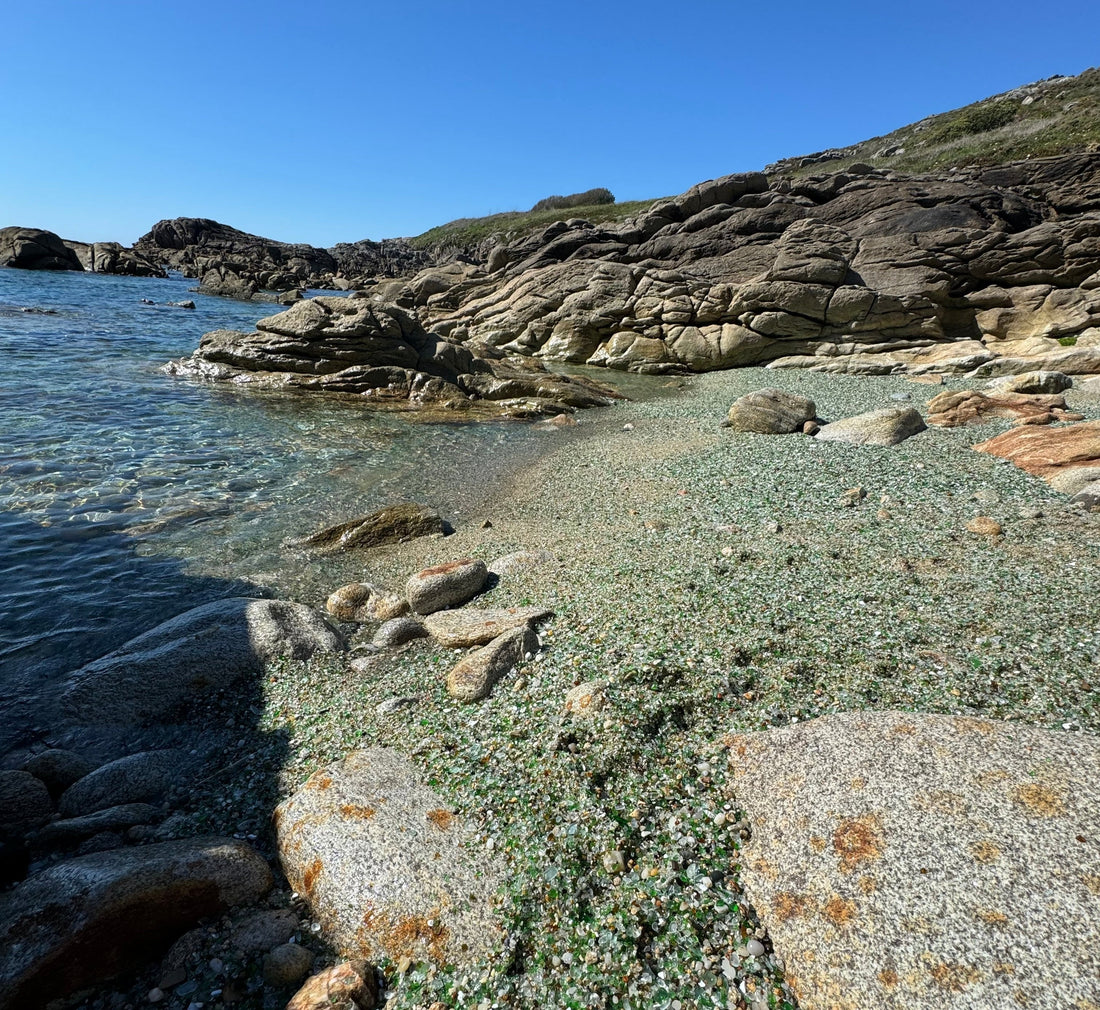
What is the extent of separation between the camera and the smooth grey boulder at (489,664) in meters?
6.43

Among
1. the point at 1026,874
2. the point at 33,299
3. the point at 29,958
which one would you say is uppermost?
the point at 33,299

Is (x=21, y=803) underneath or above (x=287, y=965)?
underneath

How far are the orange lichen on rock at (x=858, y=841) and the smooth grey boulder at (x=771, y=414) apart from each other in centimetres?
1458

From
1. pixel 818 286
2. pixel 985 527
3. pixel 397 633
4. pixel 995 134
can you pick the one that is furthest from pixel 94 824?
pixel 995 134

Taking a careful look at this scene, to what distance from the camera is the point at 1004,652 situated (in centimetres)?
603

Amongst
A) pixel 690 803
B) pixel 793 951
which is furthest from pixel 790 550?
pixel 793 951

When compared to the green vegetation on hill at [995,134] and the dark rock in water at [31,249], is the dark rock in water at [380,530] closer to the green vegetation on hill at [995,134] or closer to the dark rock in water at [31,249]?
the green vegetation on hill at [995,134]

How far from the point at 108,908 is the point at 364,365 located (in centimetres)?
2579

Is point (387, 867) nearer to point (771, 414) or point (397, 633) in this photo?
point (397, 633)

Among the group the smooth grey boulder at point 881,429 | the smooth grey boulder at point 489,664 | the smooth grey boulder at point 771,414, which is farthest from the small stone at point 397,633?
the smooth grey boulder at point 771,414

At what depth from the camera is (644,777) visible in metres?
4.97

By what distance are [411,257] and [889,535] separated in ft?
493

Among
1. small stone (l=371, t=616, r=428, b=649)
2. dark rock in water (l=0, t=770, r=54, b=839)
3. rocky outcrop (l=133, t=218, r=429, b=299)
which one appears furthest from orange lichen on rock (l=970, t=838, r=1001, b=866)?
rocky outcrop (l=133, t=218, r=429, b=299)

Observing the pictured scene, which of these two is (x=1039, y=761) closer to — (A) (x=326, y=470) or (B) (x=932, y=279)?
(A) (x=326, y=470)
